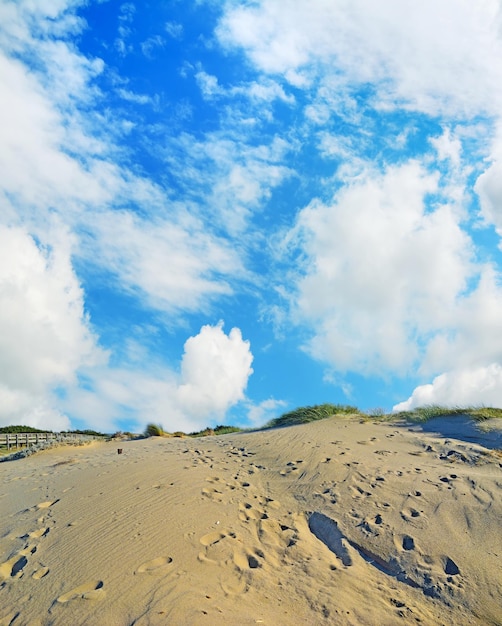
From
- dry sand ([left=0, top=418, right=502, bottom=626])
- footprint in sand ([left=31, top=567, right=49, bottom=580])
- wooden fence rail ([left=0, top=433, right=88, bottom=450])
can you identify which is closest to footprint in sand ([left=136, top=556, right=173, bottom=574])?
dry sand ([left=0, top=418, right=502, bottom=626])

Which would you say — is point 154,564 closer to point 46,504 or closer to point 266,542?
point 266,542

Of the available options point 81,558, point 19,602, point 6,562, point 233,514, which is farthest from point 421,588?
point 6,562

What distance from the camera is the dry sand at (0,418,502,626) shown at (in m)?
5.08

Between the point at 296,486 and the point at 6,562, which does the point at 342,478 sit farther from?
the point at 6,562

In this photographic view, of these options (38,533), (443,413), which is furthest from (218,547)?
(443,413)

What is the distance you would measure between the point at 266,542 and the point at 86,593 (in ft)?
7.19

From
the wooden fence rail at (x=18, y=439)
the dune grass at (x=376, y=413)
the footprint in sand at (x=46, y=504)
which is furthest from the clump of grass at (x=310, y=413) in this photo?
the wooden fence rail at (x=18, y=439)

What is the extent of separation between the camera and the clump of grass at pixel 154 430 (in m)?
21.9

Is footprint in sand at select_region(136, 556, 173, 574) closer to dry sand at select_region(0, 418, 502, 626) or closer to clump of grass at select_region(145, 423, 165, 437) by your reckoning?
dry sand at select_region(0, 418, 502, 626)

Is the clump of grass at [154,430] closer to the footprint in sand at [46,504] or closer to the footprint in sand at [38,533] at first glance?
the footprint in sand at [46,504]

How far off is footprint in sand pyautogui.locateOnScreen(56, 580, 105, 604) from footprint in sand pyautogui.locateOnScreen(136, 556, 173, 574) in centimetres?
43

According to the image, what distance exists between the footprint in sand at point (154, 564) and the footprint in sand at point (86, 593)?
0.43 metres

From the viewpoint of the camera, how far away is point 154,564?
5.69 metres

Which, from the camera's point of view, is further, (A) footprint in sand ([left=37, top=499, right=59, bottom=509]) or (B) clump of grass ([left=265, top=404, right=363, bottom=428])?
(B) clump of grass ([left=265, top=404, right=363, bottom=428])
